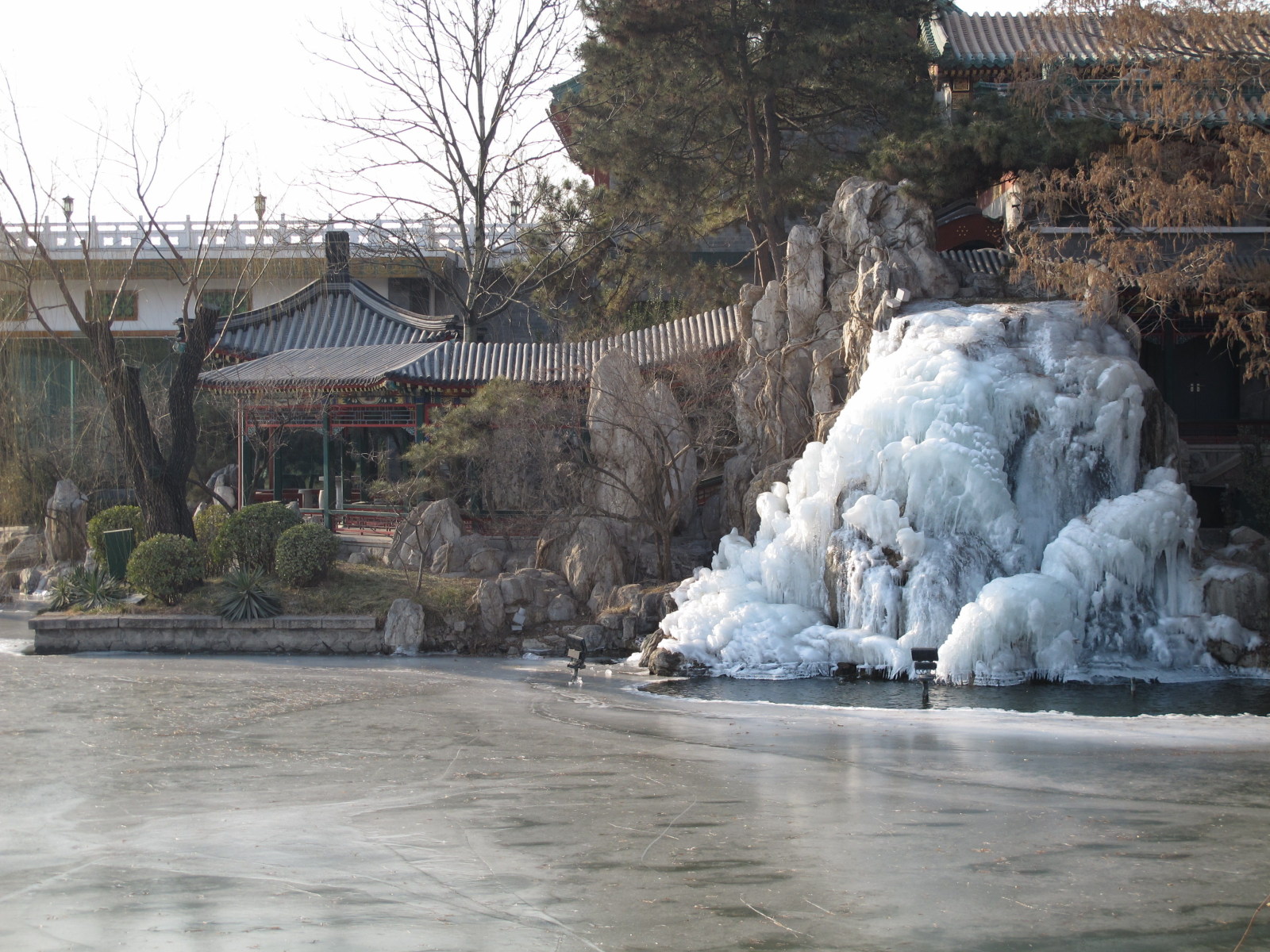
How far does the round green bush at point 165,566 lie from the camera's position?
15.3m

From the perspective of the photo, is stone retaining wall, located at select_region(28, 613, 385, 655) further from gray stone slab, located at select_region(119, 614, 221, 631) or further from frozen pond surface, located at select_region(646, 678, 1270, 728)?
frozen pond surface, located at select_region(646, 678, 1270, 728)

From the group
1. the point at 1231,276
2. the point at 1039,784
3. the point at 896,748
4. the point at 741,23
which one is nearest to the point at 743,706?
the point at 896,748

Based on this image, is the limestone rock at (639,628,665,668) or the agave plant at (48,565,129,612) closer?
the limestone rock at (639,628,665,668)

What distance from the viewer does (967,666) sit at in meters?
11.5

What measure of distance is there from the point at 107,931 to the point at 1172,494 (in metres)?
11.2

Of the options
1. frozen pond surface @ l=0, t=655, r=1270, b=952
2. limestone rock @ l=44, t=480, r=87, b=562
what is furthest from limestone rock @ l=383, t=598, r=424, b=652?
limestone rock @ l=44, t=480, r=87, b=562

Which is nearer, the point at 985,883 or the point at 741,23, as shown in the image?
the point at 985,883

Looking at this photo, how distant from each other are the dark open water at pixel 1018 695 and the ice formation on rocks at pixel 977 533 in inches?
14.1

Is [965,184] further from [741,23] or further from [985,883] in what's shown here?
[985,883]

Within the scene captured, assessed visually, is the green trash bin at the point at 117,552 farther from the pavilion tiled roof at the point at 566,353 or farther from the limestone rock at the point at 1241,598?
the limestone rock at the point at 1241,598

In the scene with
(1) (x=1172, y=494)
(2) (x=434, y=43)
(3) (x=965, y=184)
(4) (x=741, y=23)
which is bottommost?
(1) (x=1172, y=494)

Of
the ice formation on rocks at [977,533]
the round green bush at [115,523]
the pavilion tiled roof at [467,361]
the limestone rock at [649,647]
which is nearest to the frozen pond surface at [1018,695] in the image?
the ice formation on rocks at [977,533]

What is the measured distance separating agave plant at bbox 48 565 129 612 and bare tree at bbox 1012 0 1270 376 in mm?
12561

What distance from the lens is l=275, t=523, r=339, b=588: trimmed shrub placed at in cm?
1541
